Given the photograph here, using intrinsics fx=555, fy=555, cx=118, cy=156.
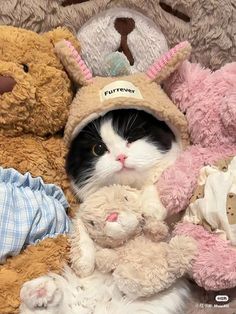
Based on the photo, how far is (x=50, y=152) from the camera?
109 centimetres

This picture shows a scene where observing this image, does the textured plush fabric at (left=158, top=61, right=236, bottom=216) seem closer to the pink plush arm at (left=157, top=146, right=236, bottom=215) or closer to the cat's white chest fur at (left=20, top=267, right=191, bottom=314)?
the pink plush arm at (left=157, top=146, right=236, bottom=215)

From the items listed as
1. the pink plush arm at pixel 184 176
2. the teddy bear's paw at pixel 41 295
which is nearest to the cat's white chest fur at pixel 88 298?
the teddy bear's paw at pixel 41 295

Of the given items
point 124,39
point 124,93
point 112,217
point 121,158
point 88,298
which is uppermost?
point 124,39

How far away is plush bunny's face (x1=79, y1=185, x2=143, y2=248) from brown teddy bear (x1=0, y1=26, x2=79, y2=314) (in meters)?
0.07

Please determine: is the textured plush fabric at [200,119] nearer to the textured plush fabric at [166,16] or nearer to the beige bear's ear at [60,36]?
the textured plush fabric at [166,16]

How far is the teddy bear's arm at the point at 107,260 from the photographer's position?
3.11ft

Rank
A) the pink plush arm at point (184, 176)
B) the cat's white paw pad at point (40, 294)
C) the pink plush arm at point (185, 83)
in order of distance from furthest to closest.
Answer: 1. the pink plush arm at point (185, 83)
2. the pink plush arm at point (184, 176)
3. the cat's white paw pad at point (40, 294)

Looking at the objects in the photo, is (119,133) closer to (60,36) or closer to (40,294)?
(60,36)

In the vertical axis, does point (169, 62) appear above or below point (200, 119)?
above

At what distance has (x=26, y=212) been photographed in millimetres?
994

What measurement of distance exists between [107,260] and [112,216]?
0.08 metres

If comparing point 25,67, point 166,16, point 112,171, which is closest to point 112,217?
point 112,171

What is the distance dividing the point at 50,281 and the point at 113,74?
456mm

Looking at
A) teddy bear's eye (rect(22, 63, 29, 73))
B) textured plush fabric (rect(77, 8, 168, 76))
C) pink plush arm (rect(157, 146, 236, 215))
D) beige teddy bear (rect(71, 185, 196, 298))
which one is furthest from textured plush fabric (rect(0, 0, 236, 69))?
beige teddy bear (rect(71, 185, 196, 298))
